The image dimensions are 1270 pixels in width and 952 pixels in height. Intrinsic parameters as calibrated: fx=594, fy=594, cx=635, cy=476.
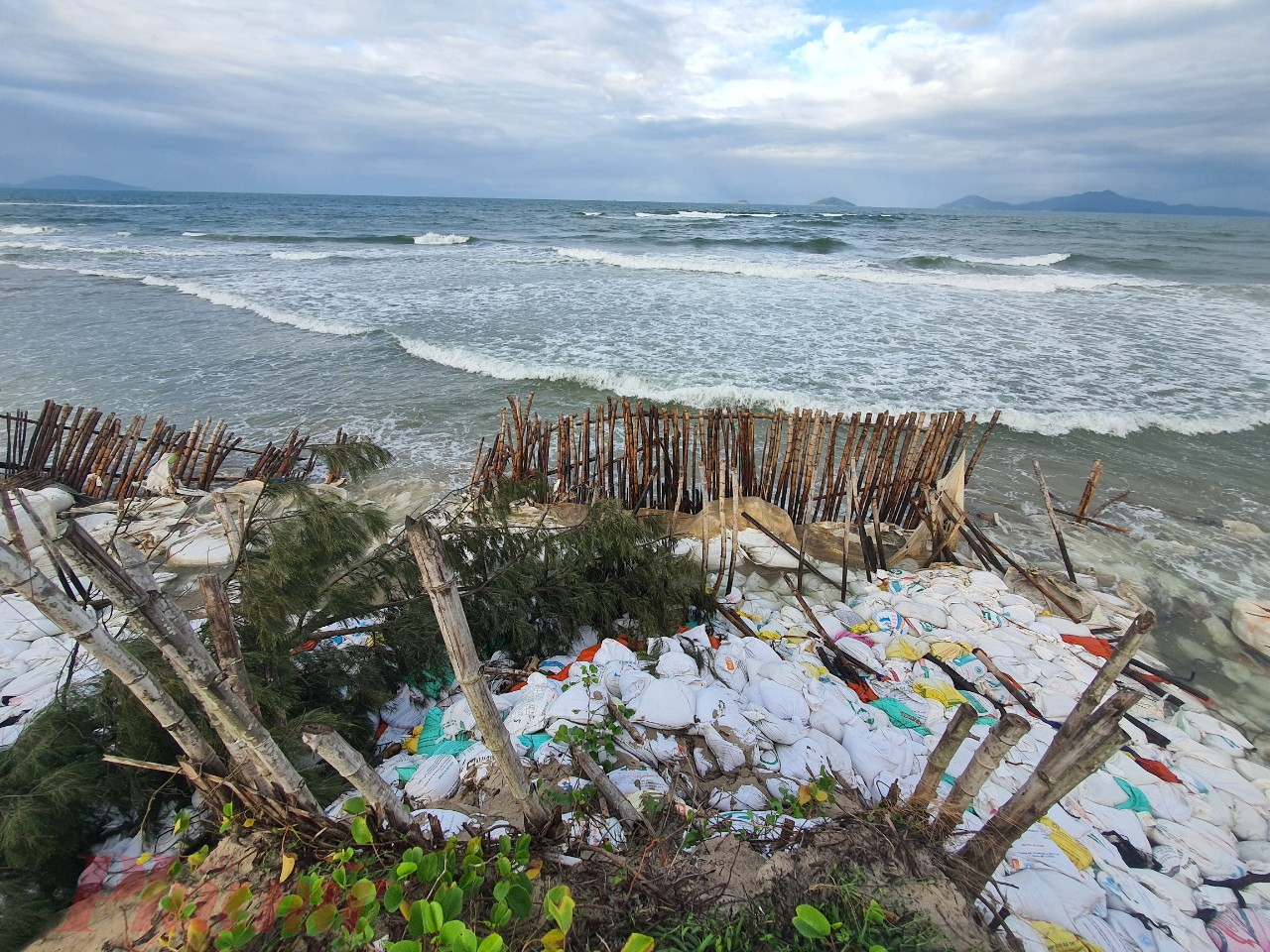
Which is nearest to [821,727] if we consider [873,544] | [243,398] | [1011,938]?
[1011,938]

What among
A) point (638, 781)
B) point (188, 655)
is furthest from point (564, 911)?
point (188, 655)

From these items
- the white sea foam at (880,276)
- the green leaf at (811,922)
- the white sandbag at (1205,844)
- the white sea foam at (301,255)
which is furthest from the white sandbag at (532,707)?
the white sea foam at (301,255)

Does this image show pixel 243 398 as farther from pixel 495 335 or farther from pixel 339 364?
pixel 495 335

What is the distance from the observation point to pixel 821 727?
3367mm

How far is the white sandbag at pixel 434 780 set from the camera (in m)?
2.71

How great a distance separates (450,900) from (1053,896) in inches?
97.2

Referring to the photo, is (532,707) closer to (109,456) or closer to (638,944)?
(638,944)

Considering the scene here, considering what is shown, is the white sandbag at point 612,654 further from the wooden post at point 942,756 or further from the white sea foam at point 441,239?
the white sea foam at point 441,239

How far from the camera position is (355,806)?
87.2 inches

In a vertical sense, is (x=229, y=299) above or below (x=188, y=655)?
below

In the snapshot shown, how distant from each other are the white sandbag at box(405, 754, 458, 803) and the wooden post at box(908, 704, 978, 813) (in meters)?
2.03

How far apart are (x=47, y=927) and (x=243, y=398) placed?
9.48 metres

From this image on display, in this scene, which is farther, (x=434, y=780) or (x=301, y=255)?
(x=301, y=255)

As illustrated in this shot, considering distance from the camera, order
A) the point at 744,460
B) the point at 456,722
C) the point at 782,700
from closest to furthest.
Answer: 1. the point at 456,722
2. the point at 782,700
3. the point at 744,460
